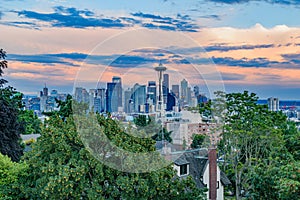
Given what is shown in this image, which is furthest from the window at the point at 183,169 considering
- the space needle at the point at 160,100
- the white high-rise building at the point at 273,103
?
the space needle at the point at 160,100

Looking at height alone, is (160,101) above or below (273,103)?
above

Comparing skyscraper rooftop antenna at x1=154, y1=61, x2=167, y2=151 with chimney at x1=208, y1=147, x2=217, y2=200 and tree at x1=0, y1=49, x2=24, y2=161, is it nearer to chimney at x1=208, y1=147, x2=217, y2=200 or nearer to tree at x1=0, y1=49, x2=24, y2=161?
tree at x1=0, y1=49, x2=24, y2=161

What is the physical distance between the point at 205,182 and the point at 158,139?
1044cm

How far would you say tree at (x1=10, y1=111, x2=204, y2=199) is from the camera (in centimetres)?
1171

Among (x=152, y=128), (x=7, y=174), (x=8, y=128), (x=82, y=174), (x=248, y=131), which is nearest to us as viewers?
(x=82, y=174)

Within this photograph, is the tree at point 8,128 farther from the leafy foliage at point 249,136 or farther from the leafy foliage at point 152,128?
the leafy foliage at point 249,136

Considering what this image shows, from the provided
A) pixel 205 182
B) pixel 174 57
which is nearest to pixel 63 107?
pixel 205 182

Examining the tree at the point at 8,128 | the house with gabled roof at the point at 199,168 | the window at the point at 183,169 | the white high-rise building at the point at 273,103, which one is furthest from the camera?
the white high-rise building at the point at 273,103

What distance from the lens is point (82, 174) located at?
1176 centimetres

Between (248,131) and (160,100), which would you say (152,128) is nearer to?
(160,100)

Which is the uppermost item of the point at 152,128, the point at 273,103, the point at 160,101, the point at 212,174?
the point at 160,101

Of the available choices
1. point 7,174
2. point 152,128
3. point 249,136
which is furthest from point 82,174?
point 249,136

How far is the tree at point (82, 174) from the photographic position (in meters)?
11.7

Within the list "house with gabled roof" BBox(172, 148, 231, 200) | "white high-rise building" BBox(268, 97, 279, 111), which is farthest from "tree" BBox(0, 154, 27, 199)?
"white high-rise building" BBox(268, 97, 279, 111)
